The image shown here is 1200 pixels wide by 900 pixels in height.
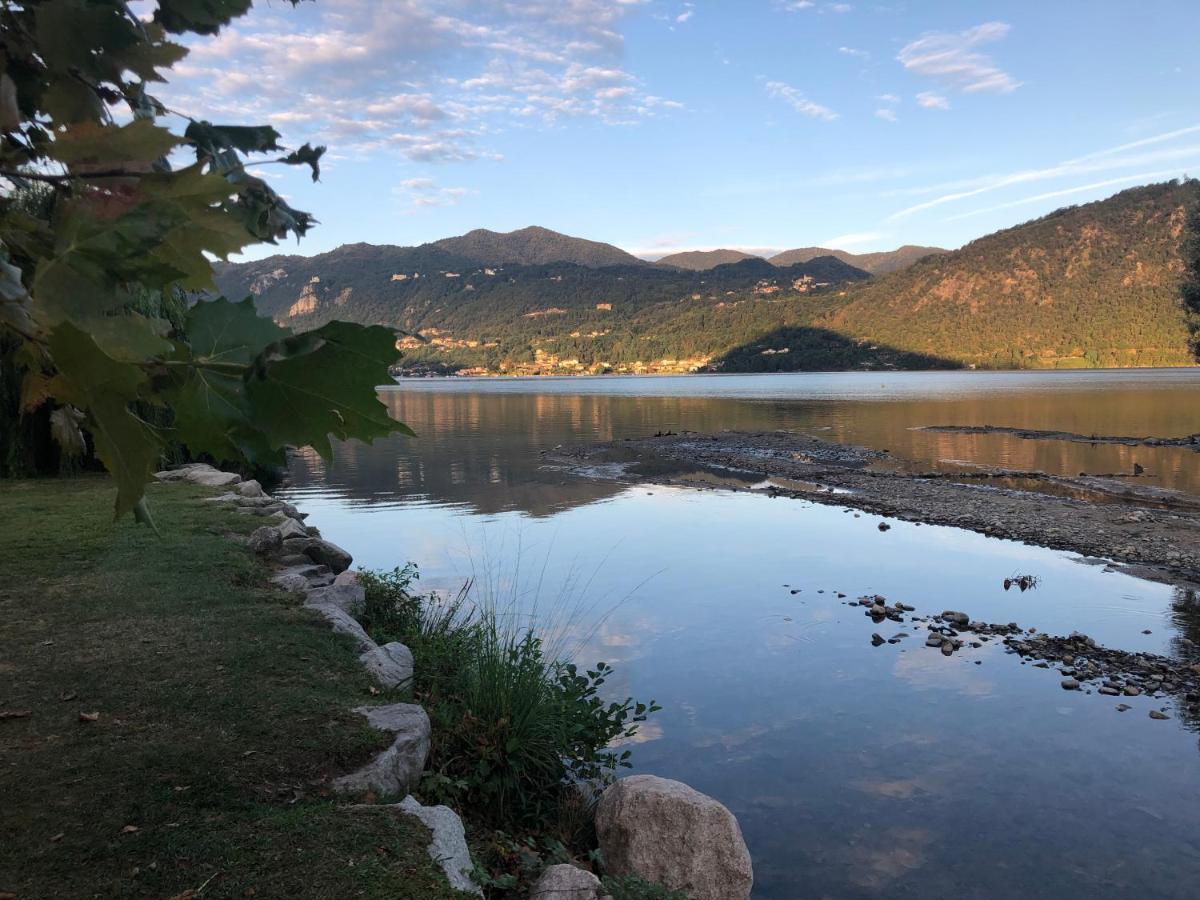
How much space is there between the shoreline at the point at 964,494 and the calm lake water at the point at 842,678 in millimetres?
1213

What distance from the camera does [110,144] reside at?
1.02m

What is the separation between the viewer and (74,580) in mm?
8977

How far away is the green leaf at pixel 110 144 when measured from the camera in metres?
1.01

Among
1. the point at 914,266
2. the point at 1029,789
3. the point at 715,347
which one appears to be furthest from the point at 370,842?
the point at 914,266

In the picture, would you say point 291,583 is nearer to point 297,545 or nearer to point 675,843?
point 297,545

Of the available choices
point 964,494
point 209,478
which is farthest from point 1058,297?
point 209,478

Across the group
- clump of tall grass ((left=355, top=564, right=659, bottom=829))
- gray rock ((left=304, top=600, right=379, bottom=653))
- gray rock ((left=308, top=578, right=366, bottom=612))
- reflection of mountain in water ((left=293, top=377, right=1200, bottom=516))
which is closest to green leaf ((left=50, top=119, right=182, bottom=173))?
clump of tall grass ((left=355, top=564, right=659, bottom=829))

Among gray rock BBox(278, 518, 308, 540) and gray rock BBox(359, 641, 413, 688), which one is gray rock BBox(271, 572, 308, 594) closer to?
gray rock BBox(359, 641, 413, 688)

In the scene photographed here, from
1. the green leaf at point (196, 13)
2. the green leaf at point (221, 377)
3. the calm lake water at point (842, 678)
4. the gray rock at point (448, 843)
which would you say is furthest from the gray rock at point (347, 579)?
the green leaf at point (221, 377)

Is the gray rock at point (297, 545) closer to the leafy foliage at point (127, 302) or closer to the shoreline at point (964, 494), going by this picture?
the leafy foliage at point (127, 302)

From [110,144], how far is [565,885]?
452 cm

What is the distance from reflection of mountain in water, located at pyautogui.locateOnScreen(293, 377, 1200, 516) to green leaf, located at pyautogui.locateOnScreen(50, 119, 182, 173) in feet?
42.1

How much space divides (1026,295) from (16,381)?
7142 inches

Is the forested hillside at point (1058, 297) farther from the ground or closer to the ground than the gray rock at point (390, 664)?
farther from the ground
